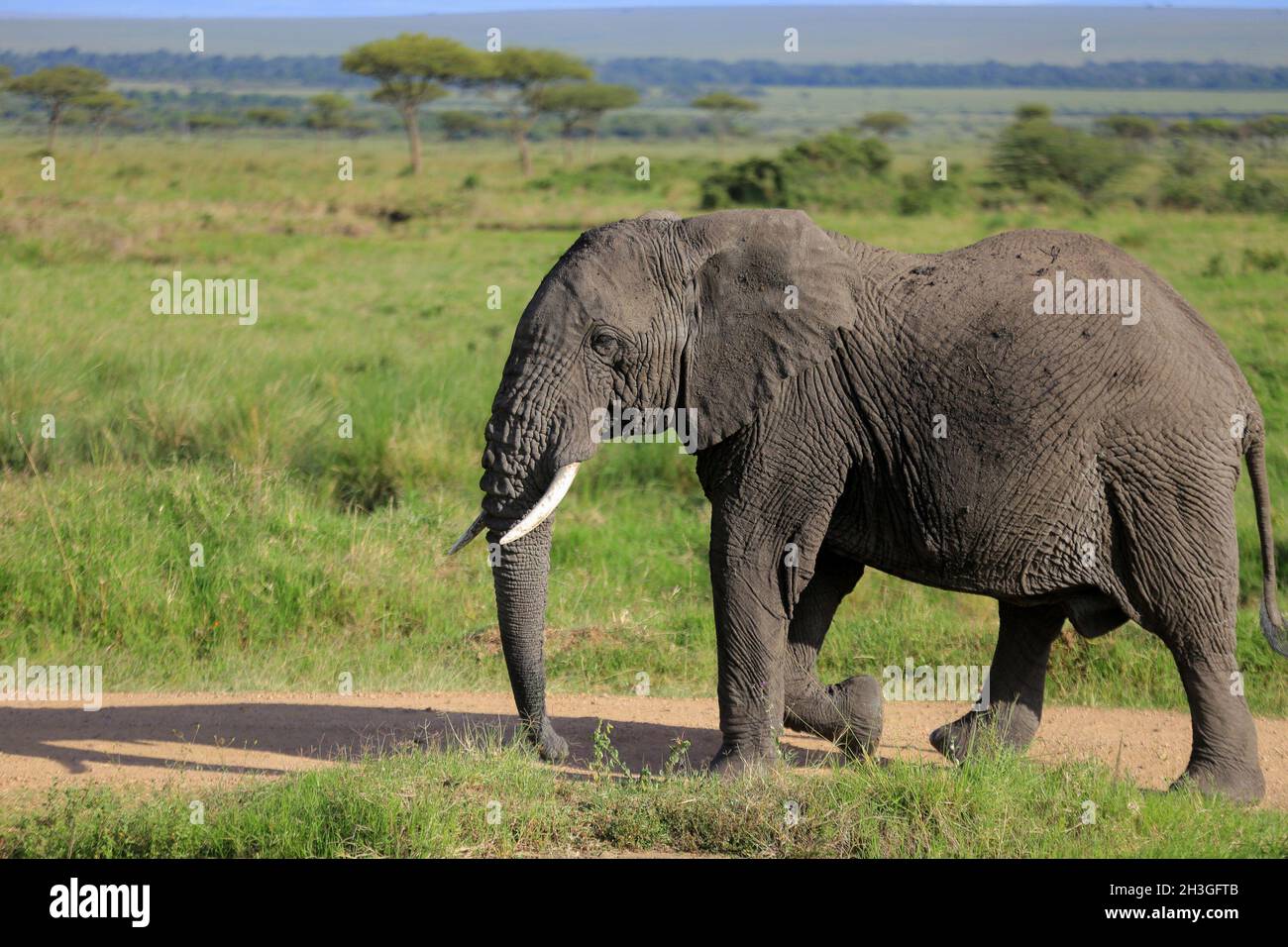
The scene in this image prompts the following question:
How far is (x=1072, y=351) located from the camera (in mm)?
5520

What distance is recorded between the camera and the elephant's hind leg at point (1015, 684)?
6512 mm

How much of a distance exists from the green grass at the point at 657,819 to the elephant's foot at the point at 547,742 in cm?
43

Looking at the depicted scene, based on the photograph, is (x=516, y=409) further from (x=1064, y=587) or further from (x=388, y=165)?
(x=388, y=165)

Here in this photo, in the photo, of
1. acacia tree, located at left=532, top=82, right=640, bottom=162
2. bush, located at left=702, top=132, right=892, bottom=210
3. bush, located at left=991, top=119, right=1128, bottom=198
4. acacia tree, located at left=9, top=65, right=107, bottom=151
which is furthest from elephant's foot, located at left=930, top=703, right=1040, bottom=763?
acacia tree, located at left=532, top=82, right=640, bottom=162

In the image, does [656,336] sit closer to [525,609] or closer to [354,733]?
[525,609]

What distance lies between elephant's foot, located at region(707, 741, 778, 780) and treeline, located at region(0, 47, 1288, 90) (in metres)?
111

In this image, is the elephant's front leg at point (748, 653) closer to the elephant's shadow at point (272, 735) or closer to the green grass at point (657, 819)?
the green grass at point (657, 819)

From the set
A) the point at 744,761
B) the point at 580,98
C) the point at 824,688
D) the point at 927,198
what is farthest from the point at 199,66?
the point at 744,761

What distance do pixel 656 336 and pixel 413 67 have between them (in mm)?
50144

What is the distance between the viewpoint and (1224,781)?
230 inches

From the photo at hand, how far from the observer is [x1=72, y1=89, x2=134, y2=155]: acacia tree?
54.8 metres

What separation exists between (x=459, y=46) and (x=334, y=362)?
43298mm

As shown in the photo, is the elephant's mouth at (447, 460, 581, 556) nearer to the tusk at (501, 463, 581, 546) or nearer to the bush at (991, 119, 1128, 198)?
the tusk at (501, 463, 581, 546)

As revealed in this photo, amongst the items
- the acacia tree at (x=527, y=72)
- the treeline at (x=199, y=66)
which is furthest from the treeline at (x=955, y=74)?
the acacia tree at (x=527, y=72)
